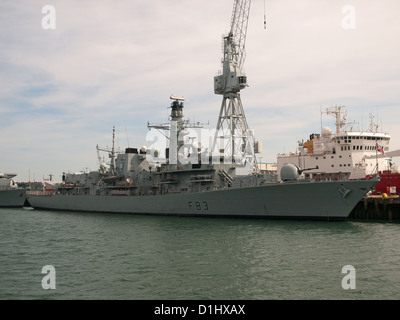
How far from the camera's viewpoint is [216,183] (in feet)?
95.7

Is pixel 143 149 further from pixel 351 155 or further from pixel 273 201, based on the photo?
pixel 351 155

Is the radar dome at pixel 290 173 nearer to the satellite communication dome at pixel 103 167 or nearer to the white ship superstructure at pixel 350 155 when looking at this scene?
the white ship superstructure at pixel 350 155

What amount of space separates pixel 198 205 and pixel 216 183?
8.13 ft

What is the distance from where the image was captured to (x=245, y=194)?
82.7 feet

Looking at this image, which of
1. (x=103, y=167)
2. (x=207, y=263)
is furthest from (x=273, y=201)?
(x=103, y=167)

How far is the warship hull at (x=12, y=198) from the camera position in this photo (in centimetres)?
5272

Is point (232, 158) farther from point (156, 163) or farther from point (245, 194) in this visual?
point (156, 163)

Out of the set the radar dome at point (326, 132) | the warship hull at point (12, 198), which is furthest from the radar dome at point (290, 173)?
the warship hull at point (12, 198)

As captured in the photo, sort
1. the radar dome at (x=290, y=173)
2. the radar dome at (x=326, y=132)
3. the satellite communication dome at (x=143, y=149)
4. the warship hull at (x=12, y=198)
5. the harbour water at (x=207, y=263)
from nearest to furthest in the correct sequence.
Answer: the harbour water at (x=207, y=263) < the radar dome at (x=290, y=173) < the satellite communication dome at (x=143, y=149) < the radar dome at (x=326, y=132) < the warship hull at (x=12, y=198)

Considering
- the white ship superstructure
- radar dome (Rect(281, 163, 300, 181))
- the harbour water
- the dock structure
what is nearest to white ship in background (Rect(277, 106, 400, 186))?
the white ship superstructure

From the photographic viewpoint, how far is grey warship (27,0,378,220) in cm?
2325

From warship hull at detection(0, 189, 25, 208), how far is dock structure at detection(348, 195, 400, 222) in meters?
46.0

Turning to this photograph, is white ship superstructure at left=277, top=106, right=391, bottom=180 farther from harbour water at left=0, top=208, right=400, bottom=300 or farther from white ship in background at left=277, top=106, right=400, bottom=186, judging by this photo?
harbour water at left=0, top=208, right=400, bottom=300

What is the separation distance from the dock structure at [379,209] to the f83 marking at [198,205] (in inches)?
454
